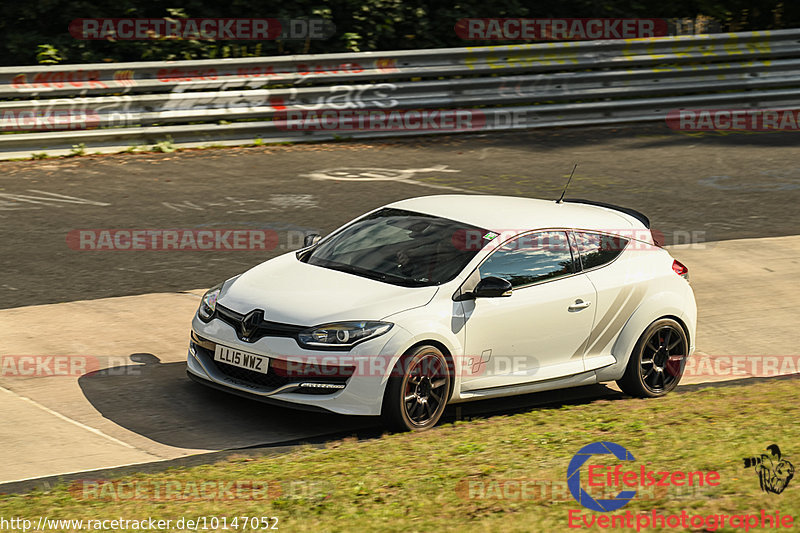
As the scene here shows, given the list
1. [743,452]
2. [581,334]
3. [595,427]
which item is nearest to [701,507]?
[743,452]

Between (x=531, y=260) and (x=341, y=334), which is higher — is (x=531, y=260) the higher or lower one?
the higher one

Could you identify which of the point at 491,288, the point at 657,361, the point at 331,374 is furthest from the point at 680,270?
the point at 331,374

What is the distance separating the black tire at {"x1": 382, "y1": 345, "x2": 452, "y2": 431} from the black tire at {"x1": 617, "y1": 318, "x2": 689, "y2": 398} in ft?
6.11

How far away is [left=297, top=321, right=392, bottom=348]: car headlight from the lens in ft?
24.3

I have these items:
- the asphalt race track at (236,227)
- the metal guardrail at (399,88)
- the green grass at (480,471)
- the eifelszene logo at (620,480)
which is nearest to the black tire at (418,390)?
the green grass at (480,471)

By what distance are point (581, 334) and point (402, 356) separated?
177cm

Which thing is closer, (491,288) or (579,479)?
(579,479)

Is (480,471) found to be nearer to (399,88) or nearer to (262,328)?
(262,328)

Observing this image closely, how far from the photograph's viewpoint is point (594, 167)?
54.9 feet

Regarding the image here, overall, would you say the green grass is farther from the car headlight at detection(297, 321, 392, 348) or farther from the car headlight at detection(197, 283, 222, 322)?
the car headlight at detection(197, 283, 222, 322)

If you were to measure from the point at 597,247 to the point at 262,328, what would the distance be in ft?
9.43

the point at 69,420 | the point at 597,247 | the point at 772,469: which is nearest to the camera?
the point at 772,469

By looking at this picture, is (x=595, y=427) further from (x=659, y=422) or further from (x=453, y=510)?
(x=453, y=510)

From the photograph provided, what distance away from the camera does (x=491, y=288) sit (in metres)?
7.91
